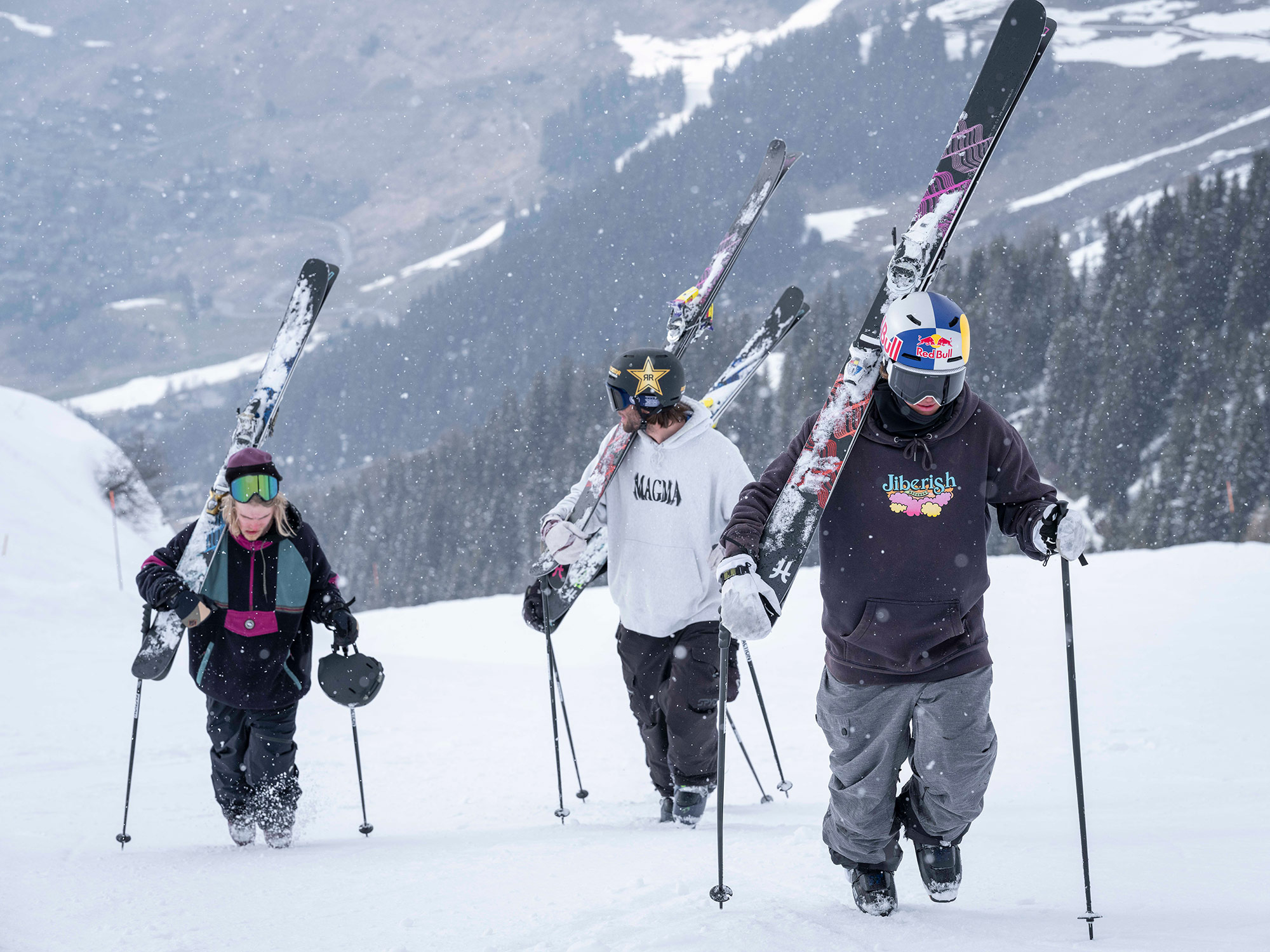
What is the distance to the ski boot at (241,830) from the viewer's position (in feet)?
14.9

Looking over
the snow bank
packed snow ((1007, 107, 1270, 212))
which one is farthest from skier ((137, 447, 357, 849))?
packed snow ((1007, 107, 1270, 212))

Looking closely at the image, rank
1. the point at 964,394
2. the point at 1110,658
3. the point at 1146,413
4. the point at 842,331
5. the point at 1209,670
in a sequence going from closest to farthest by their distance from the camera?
the point at 964,394 < the point at 1209,670 < the point at 1110,658 < the point at 1146,413 < the point at 842,331

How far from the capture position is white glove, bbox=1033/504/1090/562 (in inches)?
112

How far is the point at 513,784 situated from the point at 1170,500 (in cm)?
4226

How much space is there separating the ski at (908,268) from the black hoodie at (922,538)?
0.07 metres

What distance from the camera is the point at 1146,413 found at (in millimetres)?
53281

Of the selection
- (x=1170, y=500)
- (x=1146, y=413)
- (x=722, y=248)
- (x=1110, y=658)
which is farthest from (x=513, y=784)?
(x=1146, y=413)

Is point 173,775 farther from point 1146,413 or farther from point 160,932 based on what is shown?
point 1146,413

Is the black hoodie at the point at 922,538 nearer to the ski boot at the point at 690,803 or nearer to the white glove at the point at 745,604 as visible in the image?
the white glove at the point at 745,604

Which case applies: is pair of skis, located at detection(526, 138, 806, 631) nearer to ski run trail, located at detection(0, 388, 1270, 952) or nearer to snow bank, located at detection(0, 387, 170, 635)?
ski run trail, located at detection(0, 388, 1270, 952)

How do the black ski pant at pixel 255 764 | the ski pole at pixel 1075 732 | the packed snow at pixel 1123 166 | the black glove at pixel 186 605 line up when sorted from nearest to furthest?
the ski pole at pixel 1075 732 → the black glove at pixel 186 605 → the black ski pant at pixel 255 764 → the packed snow at pixel 1123 166

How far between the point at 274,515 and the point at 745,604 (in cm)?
232

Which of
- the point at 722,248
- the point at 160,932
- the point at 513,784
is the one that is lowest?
the point at 513,784

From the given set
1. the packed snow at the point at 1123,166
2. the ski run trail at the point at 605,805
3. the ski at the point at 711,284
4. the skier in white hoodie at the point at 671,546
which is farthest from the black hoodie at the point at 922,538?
the packed snow at the point at 1123,166
